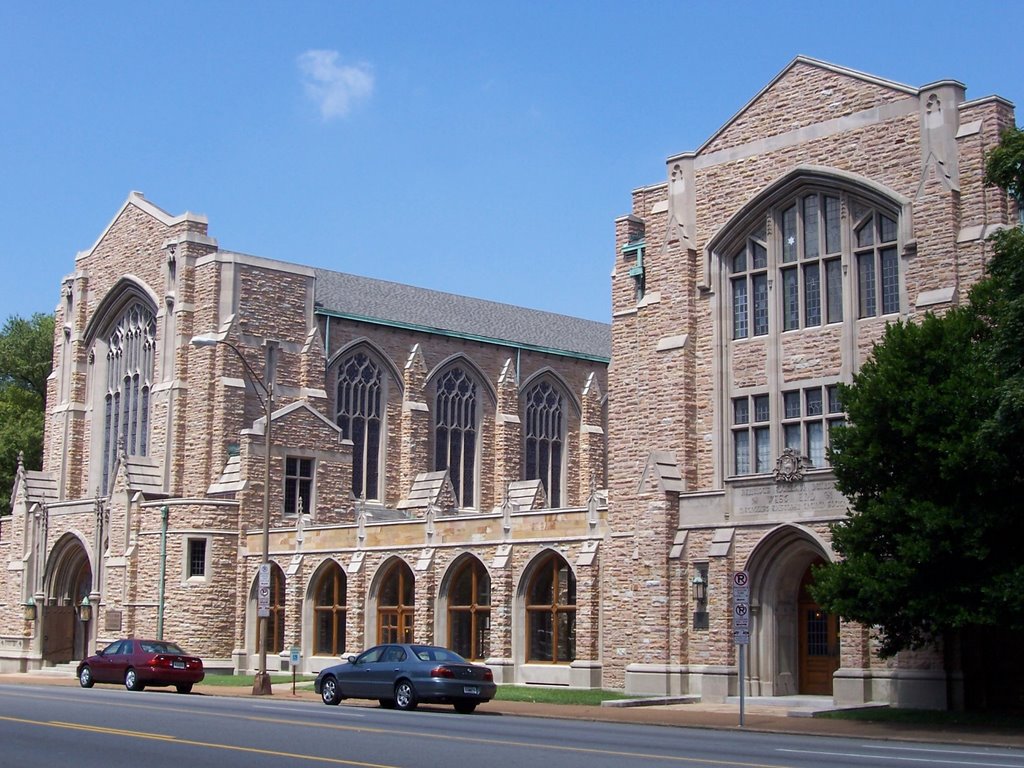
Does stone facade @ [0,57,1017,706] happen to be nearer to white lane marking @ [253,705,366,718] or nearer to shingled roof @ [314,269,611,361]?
shingled roof @ [314,269,611,361]

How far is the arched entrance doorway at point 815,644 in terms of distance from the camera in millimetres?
30750

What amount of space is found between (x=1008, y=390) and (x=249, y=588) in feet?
99.1

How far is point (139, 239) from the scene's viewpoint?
176ft

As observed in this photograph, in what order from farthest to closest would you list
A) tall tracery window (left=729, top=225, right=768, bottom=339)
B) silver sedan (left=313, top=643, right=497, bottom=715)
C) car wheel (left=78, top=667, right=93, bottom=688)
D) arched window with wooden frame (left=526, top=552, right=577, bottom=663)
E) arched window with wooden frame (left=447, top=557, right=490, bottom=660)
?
arched window with wooden frame (left=447, top=557, right=490, bottom=660) → arched window with wooden frame (left=526, top=552, right=577, bottom=663) → car wheel (left=78, top=667, right=93, bottom=688) → tall tracery window (left=729, top=225, right=768, bottom=339) → silver sedan (left=313, top=643, right=497, bottom=715)

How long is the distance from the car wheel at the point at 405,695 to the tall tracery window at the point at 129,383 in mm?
26643

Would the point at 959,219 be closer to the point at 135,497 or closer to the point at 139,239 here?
the point at 135,497

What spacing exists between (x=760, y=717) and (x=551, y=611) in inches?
459

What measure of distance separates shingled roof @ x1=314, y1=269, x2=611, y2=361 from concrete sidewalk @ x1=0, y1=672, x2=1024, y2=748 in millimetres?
22617

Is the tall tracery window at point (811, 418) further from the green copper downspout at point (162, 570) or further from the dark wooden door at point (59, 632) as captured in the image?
the dark wooden door at point (59, 632)

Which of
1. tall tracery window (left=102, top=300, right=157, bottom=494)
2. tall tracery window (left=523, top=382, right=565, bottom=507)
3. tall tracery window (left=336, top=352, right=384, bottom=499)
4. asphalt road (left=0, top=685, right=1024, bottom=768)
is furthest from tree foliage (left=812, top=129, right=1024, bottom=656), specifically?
tall tracery window (left=523, top=382, right=565, bottom=507)

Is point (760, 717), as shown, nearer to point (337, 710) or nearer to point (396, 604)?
point (337, 710)

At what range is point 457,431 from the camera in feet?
184

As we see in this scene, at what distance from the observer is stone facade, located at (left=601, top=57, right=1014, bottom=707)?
29688mm

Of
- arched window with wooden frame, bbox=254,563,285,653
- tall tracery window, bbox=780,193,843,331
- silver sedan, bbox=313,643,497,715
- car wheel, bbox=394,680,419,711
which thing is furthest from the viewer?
arched window with wooden frame, bbox=254,563,285,653
